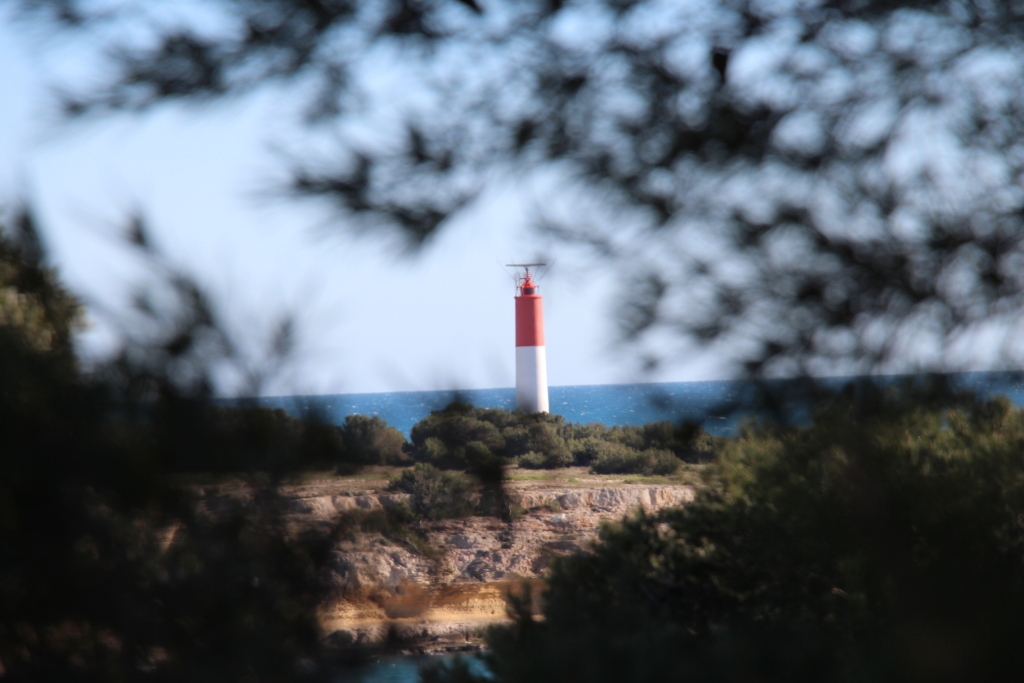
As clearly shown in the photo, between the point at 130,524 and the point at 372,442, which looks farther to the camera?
the point at 372,442

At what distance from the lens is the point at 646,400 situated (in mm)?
2115

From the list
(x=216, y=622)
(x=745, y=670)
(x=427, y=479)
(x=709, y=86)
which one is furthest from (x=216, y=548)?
(x=709, y=86)

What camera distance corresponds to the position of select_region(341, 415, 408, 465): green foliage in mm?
1940

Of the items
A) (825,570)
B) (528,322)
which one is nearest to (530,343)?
(528,322)

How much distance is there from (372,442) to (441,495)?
277 millimetres

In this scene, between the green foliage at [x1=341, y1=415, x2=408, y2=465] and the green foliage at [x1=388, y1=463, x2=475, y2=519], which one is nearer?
the green foliage at [x1=341, y1=415, x2=408, y2=465]

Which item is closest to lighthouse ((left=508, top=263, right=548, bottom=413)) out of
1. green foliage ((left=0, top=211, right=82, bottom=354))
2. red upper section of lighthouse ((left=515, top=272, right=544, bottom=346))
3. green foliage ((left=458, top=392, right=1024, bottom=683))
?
red upper section of lighthouse ((left=515, top=272, right=544, bottom=346))

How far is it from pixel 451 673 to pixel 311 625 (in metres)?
1.39

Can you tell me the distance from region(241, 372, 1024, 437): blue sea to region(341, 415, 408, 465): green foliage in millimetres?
32

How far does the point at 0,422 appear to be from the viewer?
5.97ft

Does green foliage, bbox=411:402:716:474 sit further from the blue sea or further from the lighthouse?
the lighthouse

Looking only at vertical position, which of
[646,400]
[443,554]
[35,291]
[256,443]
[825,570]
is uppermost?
[35,291]

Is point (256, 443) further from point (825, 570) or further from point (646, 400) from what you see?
point (825, 570)

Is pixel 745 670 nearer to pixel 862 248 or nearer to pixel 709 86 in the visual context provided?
pixel 862 248
